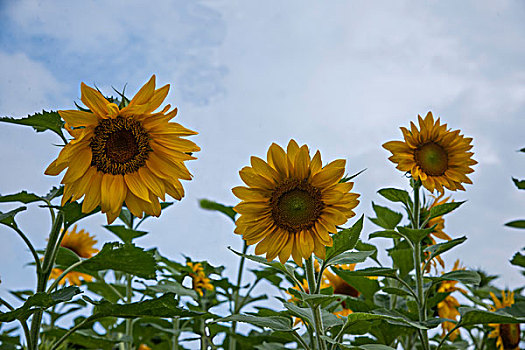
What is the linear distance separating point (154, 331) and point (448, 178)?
1009 millimetres

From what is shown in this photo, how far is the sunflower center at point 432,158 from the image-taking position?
3.81 ft

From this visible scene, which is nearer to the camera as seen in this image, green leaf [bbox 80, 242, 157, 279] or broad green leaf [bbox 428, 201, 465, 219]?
green leaf [bbox 80, 242, 157, 279]

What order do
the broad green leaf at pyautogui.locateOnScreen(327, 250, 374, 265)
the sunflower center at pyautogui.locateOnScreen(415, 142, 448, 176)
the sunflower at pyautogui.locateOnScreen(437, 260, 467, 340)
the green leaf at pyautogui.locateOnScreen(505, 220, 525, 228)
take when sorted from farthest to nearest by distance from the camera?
the sunflower at pyautogui.locateOnScreen(437, 260, 467, 340)
the green leaf at pyautogui.locateOnScreen(505, 220, 525, 228)
the sunflower center at pyautogui.locateOnScreen(415, 142, 448, 176)
the broad green leaf at pyautogui.locateOnScreen(327, 250, 374, 265)

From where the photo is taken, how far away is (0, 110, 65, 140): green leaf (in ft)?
2.79

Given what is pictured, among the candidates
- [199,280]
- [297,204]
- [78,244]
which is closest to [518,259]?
[297,204]

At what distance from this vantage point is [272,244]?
892 millimetres

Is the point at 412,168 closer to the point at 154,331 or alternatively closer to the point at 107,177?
the point at 107,177

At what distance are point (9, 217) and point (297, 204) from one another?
514mm

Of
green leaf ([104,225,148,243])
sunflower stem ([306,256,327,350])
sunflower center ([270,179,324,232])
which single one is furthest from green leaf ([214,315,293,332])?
green leaf ([104,225,148,243])

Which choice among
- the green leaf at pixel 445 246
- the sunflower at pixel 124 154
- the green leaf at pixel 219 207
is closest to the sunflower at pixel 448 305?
the green leaf at pixel 445 246

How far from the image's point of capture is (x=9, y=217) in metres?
0.90

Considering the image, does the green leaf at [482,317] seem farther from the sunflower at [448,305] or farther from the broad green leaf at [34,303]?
the broad green leaf at [34,303]

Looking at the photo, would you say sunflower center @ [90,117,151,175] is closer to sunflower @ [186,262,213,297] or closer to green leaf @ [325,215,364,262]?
green leaf @ [325,215,364,262]

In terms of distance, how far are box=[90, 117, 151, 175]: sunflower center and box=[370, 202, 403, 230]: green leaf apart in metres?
0.67
